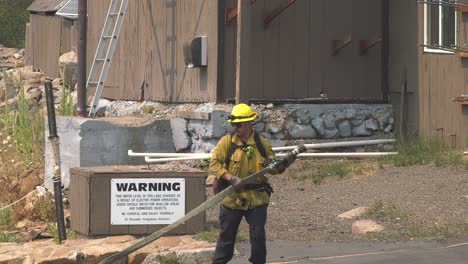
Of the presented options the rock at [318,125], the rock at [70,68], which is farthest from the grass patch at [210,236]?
the rock at [70,68]

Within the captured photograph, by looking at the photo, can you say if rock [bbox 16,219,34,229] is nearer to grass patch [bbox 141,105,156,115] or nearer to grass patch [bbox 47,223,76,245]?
grass patch [bbox 47,223,76,245]

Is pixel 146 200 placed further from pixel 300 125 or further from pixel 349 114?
pixel 349 114

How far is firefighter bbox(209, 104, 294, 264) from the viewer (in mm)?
8977

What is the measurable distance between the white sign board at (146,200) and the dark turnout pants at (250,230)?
2.29 metres

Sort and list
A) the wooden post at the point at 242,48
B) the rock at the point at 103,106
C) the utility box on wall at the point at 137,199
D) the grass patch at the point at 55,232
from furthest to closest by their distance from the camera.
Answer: the rock at the point at 103,106 < the wooden post at the point at 242,48 < the grass patch at the point at 55,232 < the utility box on wall at the point at 137,199

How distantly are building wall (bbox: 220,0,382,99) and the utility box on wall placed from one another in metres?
4.32

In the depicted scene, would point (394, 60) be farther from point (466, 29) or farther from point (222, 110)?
point (222, 110)

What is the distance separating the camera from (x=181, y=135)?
53.0ft

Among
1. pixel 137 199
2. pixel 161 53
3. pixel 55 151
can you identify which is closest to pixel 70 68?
pixel 161 53

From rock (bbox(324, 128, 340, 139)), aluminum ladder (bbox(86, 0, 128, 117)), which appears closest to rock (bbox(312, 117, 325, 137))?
rock (bbox(324, 128, 340, 139))

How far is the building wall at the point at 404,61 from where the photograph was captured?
54.3 ft

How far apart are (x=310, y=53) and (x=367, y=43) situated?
1165 millimetres

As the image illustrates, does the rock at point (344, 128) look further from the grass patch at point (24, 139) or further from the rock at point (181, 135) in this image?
the grass patch at point (24, 139)

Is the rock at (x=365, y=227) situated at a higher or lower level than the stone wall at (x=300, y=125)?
lower
